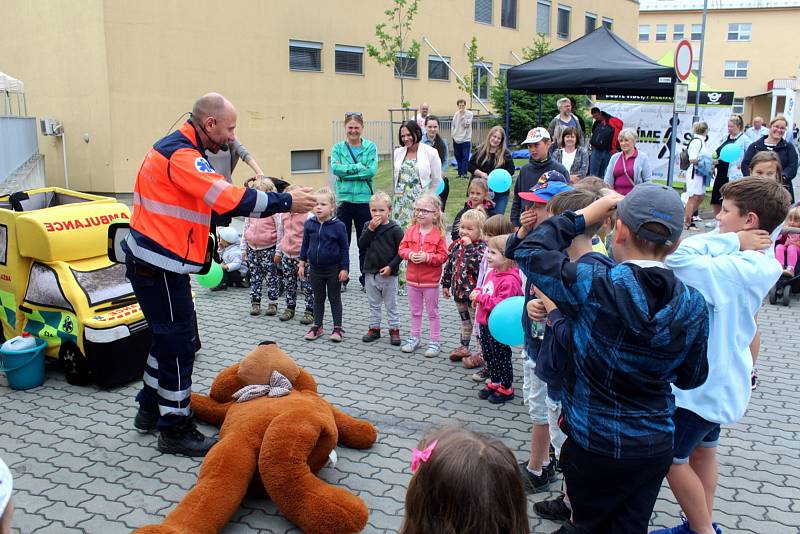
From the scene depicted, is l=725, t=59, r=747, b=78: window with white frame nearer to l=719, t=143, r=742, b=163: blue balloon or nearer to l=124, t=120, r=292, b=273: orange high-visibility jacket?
l=719, t=143, r=742, b=163: blue balloon

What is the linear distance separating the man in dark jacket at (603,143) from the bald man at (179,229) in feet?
30.7

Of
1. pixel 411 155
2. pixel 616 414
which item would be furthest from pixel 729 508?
pixel 411 155

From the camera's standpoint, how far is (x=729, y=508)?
3.72 metres

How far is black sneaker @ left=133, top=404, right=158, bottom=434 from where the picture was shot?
449 centimetres

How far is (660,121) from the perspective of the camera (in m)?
17.0

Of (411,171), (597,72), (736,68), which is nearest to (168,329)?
(411,171)

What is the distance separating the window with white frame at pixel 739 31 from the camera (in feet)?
164

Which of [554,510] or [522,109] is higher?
[522,109]

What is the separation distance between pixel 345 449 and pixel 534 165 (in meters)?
3.79

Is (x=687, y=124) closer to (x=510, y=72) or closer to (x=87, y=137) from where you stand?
(x=510, y=72)

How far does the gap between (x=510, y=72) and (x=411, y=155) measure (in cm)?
543

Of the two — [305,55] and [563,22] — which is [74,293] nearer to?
[305,55]

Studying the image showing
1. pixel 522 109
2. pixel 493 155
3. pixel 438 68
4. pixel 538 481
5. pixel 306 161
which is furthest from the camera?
pixel 438 68

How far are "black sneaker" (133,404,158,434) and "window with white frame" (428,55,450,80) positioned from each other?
21594 mm
